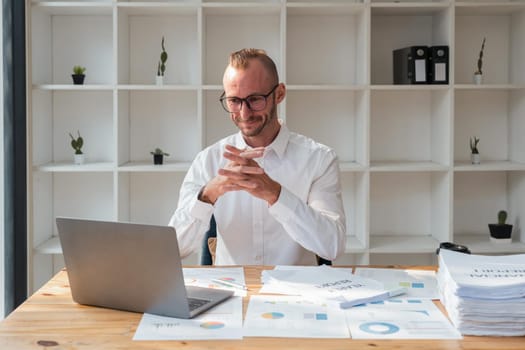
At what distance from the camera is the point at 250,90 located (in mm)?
2465

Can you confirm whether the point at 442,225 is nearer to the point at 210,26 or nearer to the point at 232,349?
the point at 210,26

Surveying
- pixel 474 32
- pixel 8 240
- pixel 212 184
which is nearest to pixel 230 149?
pixel 212 184

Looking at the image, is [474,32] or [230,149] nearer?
[230,149]

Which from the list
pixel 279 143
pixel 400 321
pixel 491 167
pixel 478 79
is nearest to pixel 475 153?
pixel 491 167

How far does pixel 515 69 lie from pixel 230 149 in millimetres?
2371

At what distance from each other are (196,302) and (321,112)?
7.93 ft

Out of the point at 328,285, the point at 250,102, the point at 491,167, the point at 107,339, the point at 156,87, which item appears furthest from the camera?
the point at 491,167

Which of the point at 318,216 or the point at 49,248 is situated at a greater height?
the point at 318,216

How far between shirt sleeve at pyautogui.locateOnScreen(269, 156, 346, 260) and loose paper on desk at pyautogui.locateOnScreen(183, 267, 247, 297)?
0.28 meters

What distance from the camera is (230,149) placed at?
2.13 meters

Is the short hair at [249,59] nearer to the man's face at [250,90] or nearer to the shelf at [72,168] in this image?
the man's face at [250,90]

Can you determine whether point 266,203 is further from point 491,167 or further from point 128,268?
point 491,167

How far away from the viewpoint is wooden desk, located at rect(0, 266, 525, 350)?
1.40 m

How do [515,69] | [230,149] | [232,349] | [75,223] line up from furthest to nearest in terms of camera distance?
[515,69] → [230,149] → [75,223] → [232,349]
